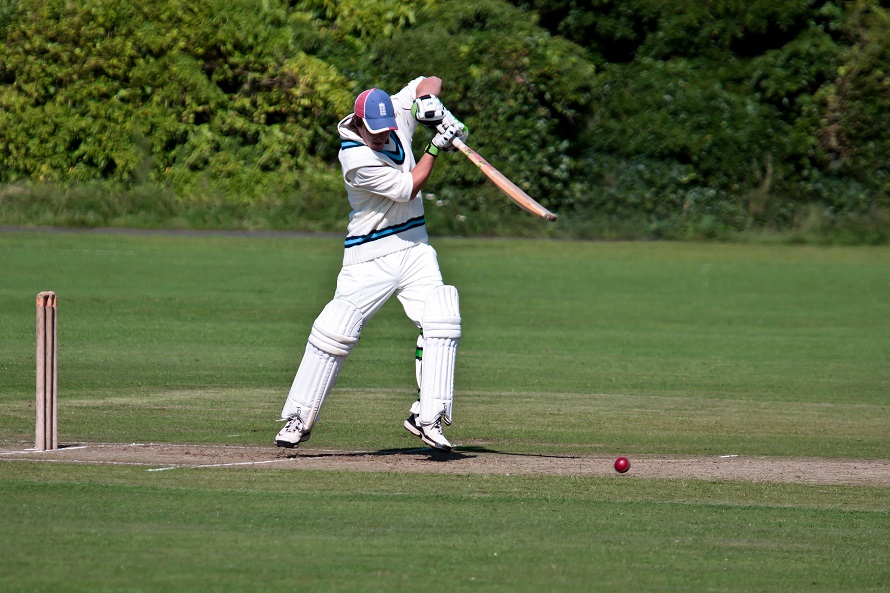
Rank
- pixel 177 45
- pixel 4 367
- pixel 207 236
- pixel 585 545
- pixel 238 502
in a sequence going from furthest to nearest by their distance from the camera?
pixel 177 45 < pixel 207 236 < pixel 4 367 < pixel 238 502 < pixel 585 545

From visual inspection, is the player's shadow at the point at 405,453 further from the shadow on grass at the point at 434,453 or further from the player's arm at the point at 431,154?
the player's arm at the point at 431,154

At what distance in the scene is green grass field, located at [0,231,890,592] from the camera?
6.19m

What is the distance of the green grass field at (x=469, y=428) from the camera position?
6.19 metres

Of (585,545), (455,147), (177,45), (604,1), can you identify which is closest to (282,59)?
(177,45)

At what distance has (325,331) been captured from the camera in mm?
8852

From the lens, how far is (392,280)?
8977 mm

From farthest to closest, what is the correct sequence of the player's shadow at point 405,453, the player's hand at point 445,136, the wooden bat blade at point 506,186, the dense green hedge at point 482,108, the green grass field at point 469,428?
the dense green hedge at point 482,108 < the player's shadow at point 405,453 < the player's hand at point 445,136 < the wooden bat blade at point 506,186 < the green grass field at point 469,428

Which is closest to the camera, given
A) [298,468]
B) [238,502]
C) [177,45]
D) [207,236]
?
[238,502]

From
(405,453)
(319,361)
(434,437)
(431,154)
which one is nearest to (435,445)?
(434,437)

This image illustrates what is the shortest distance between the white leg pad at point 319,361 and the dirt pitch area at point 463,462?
0.28 meters

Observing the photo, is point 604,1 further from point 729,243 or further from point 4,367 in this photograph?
point 4,367

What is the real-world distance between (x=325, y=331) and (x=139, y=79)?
2703cm

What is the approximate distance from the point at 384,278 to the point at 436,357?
55 cm

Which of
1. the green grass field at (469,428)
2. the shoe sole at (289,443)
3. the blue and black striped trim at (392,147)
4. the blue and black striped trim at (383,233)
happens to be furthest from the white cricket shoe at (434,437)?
the blue and black striped trim at (392,147)
